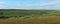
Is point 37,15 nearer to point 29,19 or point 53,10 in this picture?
point 29,19

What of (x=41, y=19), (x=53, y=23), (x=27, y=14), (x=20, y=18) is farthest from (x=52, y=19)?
(x=20, y=18)

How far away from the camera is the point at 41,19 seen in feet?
5.24

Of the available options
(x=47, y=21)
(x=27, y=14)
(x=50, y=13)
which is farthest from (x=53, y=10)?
(x=27, y=14)

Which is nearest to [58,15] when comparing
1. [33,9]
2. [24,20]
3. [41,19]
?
[41,19]

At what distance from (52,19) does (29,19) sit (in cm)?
37

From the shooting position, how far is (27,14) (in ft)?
5.42

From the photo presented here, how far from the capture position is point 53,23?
5.15ft

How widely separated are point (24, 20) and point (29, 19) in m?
0.08

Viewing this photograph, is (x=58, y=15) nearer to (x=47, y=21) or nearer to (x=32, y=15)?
(x=47, y=21)

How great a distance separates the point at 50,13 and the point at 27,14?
0.37m

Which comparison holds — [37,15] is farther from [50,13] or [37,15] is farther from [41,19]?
[50,13]

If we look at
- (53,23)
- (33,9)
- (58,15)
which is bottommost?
(53,23)

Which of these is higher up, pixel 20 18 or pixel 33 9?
pixel 33 9

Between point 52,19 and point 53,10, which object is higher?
point 53,10
